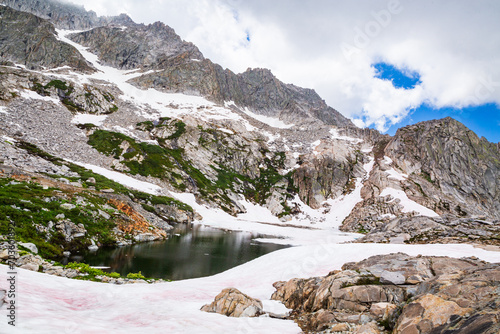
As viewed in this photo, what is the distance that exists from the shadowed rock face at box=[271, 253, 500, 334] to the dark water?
1739 cm

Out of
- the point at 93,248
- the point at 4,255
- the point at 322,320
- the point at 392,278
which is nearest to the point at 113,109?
the point at 93,248

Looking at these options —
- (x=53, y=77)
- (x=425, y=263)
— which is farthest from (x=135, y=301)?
(x=53, y=77)

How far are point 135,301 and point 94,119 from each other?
13331 cm

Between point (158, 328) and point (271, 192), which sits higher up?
point (271, 192)

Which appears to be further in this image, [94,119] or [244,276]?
[94,119]

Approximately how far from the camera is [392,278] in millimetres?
10883

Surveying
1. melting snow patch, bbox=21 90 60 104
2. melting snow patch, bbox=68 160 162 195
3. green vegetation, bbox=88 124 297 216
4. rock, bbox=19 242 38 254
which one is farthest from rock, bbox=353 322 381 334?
melting snow patch, bbox=21 90 60 104

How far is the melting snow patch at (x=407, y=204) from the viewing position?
312 feet

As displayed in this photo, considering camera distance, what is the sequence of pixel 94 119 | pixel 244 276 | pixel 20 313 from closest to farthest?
1. pixel 20 313
2. pixel 244 276
3. pixel 94 119

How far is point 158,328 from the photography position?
25.7 feet

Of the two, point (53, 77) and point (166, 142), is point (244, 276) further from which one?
→ point (53, 77)

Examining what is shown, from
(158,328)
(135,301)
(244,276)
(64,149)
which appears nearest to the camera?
(158,328)

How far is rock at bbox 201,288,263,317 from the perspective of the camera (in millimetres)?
10273

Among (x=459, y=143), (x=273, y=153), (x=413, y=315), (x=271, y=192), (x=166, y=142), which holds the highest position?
(x=459, y=143)
